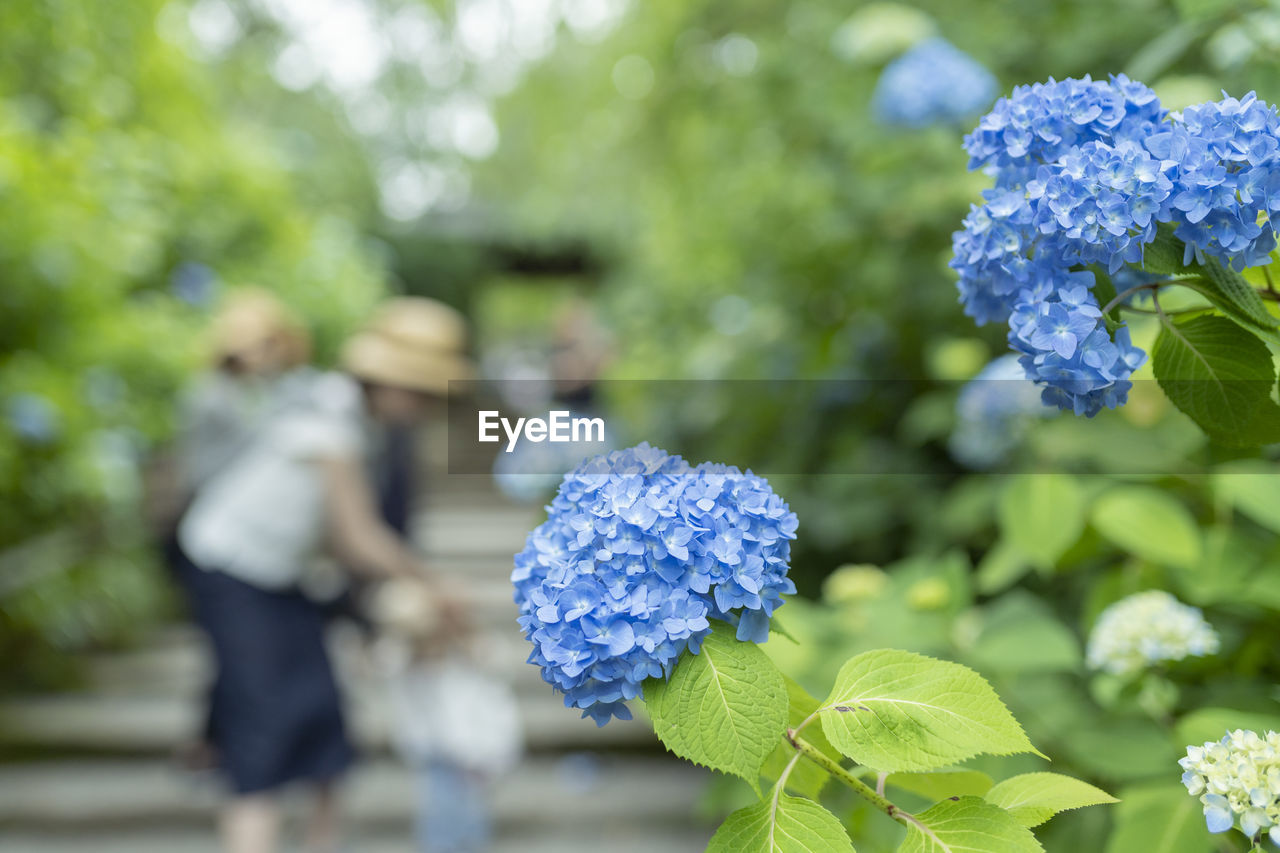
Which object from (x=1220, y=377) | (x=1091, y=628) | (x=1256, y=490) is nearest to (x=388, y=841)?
(x=1091, y=628)

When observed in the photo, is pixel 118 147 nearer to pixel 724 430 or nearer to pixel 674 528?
pixel 724 430

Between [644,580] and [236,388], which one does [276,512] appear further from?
[644,580]

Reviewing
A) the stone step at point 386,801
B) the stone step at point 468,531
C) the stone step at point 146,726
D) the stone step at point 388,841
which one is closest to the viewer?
the stone step at point 388,841

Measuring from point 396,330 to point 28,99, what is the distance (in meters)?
2.95

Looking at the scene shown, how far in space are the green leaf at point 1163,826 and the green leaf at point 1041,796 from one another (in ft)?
1.05

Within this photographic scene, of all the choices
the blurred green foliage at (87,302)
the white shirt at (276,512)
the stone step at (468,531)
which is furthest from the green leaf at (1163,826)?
the stone step at (468,531)

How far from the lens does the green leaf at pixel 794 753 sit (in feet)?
2.15

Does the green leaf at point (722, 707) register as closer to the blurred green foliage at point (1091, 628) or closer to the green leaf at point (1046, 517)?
the blurred green foliage at point (1091, 628)

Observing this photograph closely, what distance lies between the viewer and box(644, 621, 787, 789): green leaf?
21.2 inches

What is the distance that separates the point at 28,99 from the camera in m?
4.25

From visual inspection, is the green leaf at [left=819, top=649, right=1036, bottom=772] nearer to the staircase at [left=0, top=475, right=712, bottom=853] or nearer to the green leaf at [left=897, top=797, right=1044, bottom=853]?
the green leaf at [left=897, top=797, right=1044, bottom=853]

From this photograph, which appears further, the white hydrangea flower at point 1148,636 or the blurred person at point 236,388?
the blurred person at point 236,388

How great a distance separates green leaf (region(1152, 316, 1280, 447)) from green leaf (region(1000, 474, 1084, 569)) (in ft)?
2.32

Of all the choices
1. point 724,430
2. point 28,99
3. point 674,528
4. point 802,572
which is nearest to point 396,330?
point 724,430
